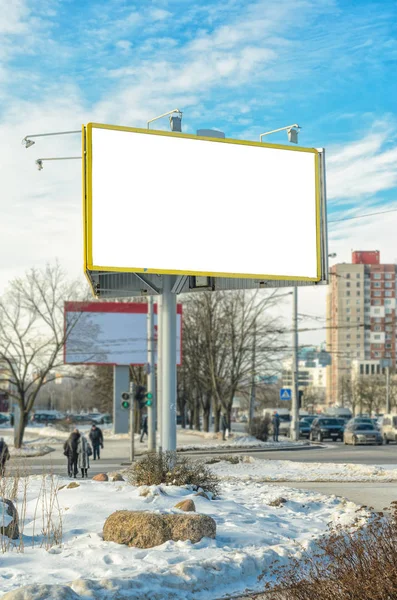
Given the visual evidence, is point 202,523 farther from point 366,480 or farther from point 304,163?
point 366,480

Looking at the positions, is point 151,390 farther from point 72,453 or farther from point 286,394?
point 286,394

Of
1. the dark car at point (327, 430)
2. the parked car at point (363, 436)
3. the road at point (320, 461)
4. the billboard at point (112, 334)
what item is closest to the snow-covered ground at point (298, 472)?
the road at point (320, 461)

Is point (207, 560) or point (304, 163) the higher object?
point (304, 163)

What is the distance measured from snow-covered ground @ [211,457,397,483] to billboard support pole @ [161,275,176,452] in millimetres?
2732

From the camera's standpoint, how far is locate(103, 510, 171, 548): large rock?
1014 centimetres

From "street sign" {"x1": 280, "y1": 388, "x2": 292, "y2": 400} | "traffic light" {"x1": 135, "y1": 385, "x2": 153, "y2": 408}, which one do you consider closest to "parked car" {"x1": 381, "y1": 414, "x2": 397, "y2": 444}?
"street sign" {"x1": 280, "y1": 388, "x2": 292, "y2": 400}

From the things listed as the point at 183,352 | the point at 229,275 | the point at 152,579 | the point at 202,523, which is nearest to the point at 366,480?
the point at 229,275

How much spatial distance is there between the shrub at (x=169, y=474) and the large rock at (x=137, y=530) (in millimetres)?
4173

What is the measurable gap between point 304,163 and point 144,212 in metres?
4.01

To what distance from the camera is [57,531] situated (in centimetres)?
1052

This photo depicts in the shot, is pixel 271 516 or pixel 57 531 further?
pixel 271 516

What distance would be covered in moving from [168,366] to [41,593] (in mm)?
12317

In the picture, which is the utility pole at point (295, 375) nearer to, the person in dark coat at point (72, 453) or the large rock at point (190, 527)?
the person in dark coat at point (72, 453)

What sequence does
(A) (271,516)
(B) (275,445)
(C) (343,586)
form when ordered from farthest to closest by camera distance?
(B) (275,445) → (A) (271,516) → (C) (343,586)
